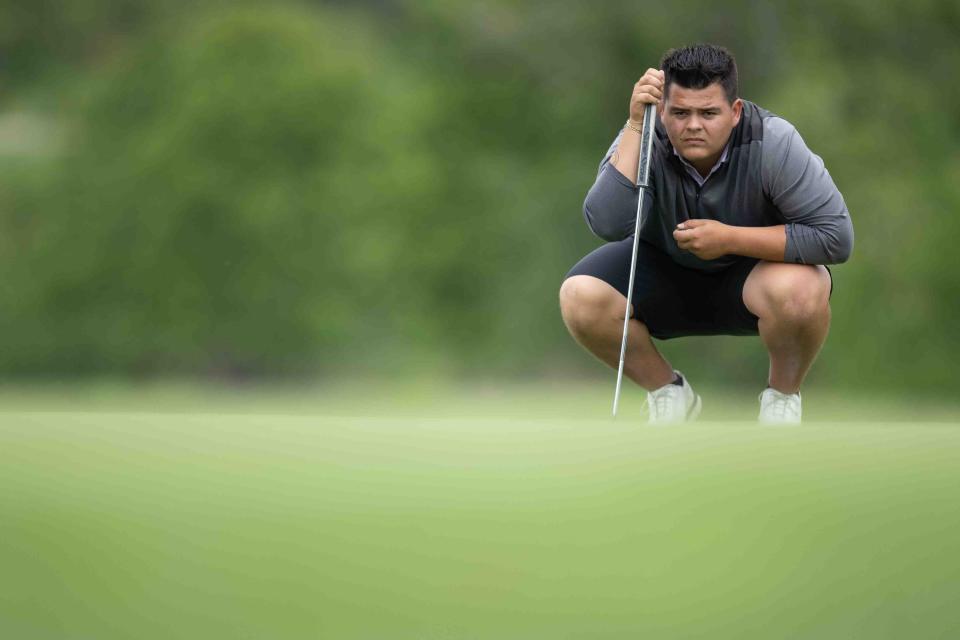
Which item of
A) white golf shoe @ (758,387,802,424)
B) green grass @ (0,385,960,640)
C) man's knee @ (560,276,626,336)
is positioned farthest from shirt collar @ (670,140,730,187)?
green grass @ (0,385,960,640)

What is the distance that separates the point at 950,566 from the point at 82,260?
27447mm

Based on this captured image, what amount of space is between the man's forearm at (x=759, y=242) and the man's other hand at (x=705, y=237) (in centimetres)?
2

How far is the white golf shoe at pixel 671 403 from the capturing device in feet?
16.2

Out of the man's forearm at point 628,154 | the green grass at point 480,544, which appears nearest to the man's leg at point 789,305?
the man's forearm at point 628,154

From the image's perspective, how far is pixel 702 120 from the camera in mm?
4312

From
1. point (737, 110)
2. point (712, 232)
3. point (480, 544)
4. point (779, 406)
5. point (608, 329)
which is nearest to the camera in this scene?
point (480, 544)

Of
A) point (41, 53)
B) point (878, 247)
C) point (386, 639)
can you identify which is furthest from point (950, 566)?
point (41, 53)

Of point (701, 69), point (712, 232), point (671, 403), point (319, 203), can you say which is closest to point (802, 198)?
point (712, 232)

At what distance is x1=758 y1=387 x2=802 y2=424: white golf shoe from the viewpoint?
4.76 metres

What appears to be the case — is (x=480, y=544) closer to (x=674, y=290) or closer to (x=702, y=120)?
(x=702, y=120)

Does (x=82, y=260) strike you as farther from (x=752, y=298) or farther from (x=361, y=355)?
(x=752, y=298)

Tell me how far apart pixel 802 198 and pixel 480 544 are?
7.66ft

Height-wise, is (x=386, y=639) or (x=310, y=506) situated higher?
(x=310, y=506)

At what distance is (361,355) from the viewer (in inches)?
1091
